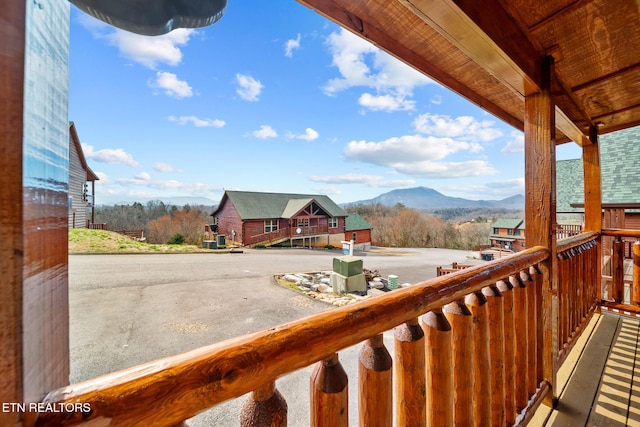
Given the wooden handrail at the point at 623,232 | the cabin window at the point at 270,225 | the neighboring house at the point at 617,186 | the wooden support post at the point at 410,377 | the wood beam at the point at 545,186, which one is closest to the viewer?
the wooden support post at the point at 410,377

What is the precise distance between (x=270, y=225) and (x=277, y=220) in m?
0.63

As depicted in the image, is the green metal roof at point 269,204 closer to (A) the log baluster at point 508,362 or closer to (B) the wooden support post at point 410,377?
(A) the log baluster at point 508,362

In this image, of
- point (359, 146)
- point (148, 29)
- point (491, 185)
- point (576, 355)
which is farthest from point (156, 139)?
point (491, 185)

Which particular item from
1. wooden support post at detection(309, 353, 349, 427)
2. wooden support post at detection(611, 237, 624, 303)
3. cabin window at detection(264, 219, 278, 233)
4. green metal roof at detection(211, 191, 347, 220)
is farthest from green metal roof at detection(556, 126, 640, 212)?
cabin window at detection(264, 219, 278, 233)

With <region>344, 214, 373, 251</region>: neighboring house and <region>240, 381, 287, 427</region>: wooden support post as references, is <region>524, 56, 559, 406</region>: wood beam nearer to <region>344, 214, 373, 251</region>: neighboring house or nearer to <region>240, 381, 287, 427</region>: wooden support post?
<region>240, 381, 287, 427</region>: wooden support post

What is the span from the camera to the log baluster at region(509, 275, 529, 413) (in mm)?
1308

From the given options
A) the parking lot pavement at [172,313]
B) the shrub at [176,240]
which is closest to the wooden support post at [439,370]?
the parking lot pavement at [172,313]

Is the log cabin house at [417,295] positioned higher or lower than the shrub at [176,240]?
higher

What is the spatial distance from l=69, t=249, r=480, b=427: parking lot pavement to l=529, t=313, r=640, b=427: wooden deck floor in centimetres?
159

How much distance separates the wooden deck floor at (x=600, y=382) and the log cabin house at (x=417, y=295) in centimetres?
1

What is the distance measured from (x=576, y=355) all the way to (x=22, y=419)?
9.95 ft

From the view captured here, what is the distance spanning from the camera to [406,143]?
28.4 metres

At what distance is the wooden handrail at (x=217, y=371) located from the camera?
330mm

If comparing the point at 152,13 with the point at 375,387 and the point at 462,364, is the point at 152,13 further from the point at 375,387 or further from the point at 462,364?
the point at 462,364
